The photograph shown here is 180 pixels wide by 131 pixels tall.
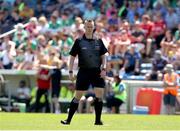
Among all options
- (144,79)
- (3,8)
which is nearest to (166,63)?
(144,79)

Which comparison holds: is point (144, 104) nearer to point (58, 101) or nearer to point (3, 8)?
point (58, 101)

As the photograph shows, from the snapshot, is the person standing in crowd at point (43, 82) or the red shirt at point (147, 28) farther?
the red shirt at point (147, 28)

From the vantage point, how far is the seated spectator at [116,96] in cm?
2384

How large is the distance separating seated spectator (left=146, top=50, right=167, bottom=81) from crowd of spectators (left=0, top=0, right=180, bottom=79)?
0.10 feet

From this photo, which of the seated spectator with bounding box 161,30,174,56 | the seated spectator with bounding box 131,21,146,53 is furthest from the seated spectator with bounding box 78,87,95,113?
the seated spectator with bounding box 161,30,174,56

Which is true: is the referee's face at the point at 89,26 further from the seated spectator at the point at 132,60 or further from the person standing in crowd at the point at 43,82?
the seated spectator at the point at 132,60

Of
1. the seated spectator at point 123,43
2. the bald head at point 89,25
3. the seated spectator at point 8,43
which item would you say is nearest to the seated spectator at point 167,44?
the seated spectator at point 123,43

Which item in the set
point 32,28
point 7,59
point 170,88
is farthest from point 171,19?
point 7,59

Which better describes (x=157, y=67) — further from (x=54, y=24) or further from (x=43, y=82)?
(x=54, y=24)

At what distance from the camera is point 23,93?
25.6 metres

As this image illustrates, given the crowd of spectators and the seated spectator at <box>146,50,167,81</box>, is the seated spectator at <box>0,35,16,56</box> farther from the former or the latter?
the seated spectator at <box>146,50,167,81</box>

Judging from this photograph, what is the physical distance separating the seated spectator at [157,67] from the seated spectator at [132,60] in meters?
0.59

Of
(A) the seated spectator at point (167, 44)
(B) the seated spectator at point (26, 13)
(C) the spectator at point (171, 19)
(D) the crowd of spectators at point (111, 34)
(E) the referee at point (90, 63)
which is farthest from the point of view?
(B) the seated spectator at point (26, 13)

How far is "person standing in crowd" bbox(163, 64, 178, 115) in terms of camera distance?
23.1 m
